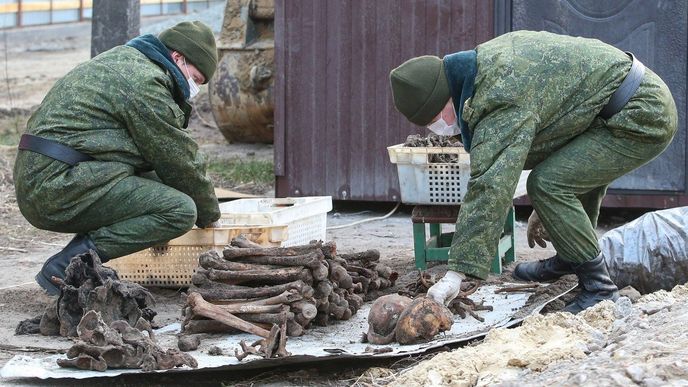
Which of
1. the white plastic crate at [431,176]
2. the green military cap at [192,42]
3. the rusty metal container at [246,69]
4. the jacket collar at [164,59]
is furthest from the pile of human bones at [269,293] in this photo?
the rusty metal container at [246,69]

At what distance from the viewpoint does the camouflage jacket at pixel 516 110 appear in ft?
19.1

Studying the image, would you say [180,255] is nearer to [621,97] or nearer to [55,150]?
[55,150]

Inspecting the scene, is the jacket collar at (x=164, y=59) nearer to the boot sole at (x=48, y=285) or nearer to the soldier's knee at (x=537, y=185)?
the boot sole at (x=48, y=285)

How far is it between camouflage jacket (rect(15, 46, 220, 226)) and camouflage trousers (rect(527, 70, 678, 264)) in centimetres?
213

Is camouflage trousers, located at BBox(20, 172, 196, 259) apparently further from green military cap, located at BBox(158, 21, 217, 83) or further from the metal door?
the metal door

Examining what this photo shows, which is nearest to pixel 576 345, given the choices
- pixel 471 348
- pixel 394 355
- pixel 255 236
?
pixel 471 348

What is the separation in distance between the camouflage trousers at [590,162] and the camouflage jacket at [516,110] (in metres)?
0.07

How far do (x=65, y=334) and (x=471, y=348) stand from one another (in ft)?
7.53

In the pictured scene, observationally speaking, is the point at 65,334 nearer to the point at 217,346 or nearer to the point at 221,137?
the point at 217,346

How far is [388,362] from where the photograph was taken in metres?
5.62

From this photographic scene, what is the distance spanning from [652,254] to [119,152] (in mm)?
3161

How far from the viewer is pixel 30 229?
10141mm

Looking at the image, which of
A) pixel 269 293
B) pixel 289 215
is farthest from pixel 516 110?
pixel 289 215

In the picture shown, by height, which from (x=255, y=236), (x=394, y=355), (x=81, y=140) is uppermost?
(x=81, y=140)
